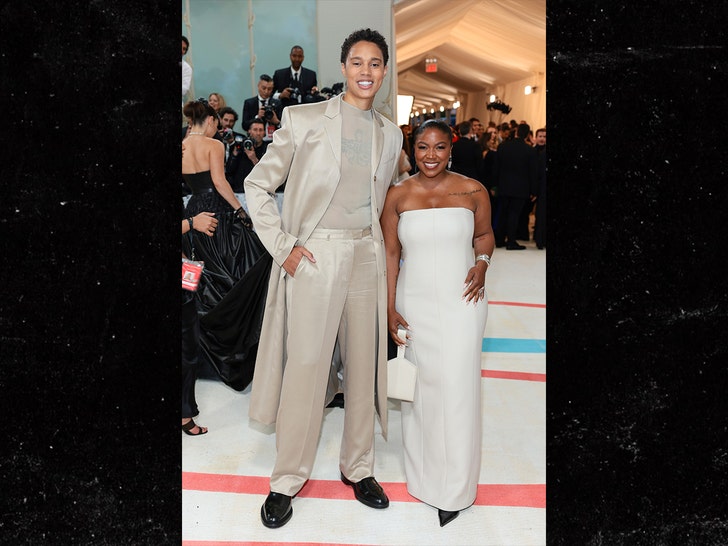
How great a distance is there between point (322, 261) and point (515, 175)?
19.1ft

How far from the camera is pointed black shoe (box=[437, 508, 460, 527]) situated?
190 cm

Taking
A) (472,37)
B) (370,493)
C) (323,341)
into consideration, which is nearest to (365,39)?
(323,341)

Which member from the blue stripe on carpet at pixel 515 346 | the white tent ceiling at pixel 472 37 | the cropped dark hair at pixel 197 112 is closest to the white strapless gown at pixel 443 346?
the cropped dark hair at pixel 197 112

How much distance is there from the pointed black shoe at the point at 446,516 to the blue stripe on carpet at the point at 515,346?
5.68ft

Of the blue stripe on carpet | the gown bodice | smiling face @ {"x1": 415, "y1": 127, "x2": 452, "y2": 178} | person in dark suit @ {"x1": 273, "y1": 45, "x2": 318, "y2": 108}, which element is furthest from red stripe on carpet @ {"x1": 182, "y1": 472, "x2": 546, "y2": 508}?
person in dark suit @ {"x1": 273, "y1": 45, "x2": 318, "y2": 108}

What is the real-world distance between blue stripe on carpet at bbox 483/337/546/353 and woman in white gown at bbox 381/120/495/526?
1619mm

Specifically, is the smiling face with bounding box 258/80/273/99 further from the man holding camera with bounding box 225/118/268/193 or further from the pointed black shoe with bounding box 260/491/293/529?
the pointed black shoe with bounding box 260/491/293/529

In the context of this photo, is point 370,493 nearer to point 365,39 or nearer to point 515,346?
point 365,39

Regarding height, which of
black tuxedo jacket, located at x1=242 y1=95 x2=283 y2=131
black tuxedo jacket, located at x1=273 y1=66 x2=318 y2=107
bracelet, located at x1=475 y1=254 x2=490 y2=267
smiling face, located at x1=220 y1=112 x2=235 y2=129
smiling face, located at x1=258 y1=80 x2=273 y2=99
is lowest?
bracelet, located at x1=475 y1=254 x2=490 y2=267

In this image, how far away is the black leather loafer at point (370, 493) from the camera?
2.02 metres
